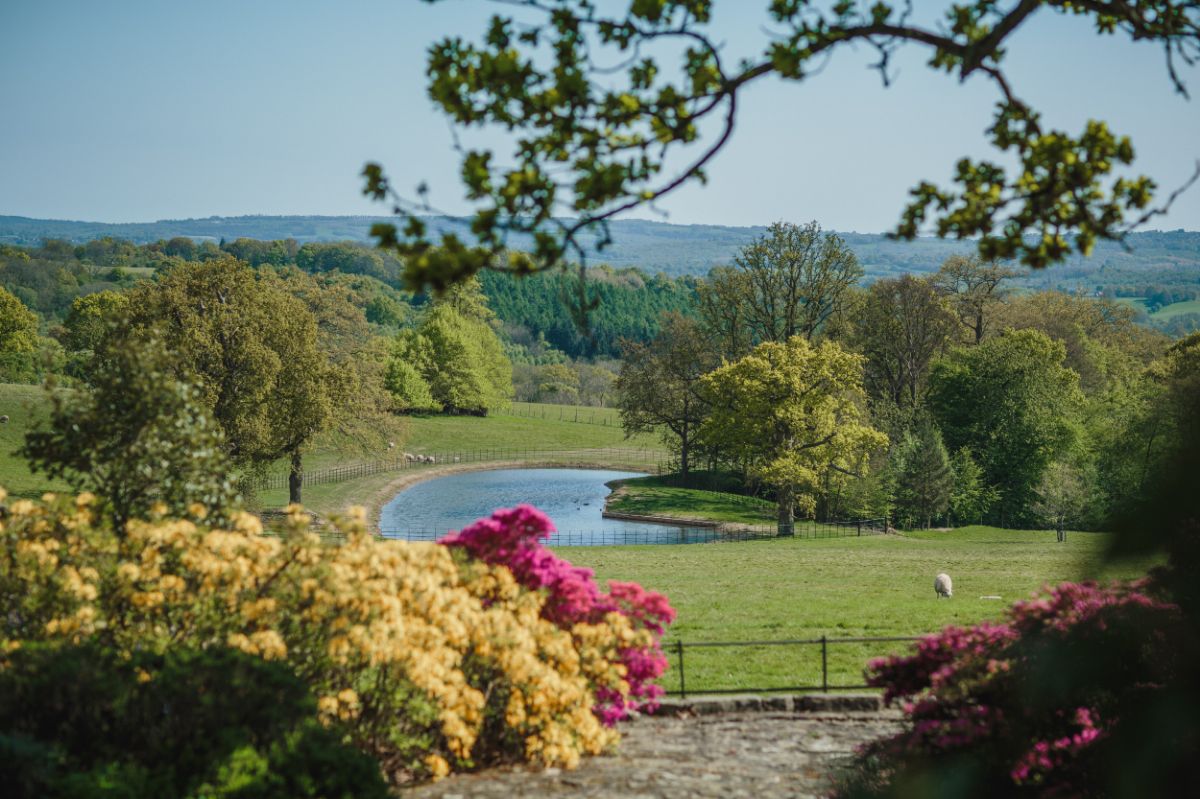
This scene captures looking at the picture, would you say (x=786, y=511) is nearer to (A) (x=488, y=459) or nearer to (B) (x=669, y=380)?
(B) (x=669, y=380)

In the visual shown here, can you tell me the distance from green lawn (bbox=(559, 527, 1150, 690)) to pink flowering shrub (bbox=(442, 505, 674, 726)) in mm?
3421

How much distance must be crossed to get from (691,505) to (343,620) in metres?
47.4

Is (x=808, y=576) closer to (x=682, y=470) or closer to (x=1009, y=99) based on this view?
(x=1009, y=99)

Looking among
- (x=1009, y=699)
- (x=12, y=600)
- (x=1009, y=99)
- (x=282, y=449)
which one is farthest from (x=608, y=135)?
(x=282, y=449)

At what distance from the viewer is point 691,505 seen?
55375mm

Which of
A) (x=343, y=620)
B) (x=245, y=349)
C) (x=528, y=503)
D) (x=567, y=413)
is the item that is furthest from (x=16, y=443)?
(x=567, y=413)

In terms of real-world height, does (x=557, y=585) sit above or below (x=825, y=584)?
above

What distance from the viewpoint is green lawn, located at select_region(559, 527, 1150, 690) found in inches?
623

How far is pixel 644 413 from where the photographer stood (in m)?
60.8

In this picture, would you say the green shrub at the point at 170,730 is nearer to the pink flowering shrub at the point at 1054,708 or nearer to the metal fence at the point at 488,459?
the pink flowering shrub at the point at 1054,708

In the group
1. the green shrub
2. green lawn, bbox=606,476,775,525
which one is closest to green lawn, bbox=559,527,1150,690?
the green shrub

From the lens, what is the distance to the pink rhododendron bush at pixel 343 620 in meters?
8.68

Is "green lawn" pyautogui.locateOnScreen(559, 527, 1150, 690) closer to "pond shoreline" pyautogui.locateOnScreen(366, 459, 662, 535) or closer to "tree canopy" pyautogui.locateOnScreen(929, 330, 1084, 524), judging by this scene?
"tree canopy" pyautogui.locateOnScreen(929, 330, 1084, 524)

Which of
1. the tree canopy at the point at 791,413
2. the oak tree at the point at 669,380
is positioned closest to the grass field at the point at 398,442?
the oak tree at the point at 669,380
